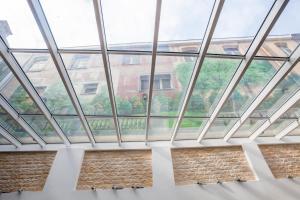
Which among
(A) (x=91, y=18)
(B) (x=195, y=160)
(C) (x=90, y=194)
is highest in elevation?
(A) (x=91, y=18)

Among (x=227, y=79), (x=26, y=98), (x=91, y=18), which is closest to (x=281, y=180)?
(x=227, y=79)

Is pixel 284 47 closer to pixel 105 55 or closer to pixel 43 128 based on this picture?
pixel 105 55

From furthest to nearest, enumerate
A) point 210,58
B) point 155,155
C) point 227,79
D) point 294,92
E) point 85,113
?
point 155,155 → point 85,113 → point 294,92 → point 227,79 → point 210,58

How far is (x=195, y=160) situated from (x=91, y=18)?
7.03 metres

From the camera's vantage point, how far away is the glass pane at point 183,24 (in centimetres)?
451

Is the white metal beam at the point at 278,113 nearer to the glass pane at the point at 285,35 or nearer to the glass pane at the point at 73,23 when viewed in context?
the glass pane at the point at 285,35

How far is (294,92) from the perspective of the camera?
7164 mm

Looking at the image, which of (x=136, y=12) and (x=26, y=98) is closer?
(x=136, y=12)

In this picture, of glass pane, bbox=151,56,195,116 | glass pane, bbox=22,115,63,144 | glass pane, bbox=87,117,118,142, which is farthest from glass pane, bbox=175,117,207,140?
glass pane, bbox=22,115,63,144

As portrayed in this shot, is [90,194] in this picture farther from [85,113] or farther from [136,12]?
[136,12]

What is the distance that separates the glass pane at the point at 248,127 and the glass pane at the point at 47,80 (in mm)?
7249

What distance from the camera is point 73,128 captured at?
8641 millimetres

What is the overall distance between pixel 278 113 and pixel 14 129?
416 inches

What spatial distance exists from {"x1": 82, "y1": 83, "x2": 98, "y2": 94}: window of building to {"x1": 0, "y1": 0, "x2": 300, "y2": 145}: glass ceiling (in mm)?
51
